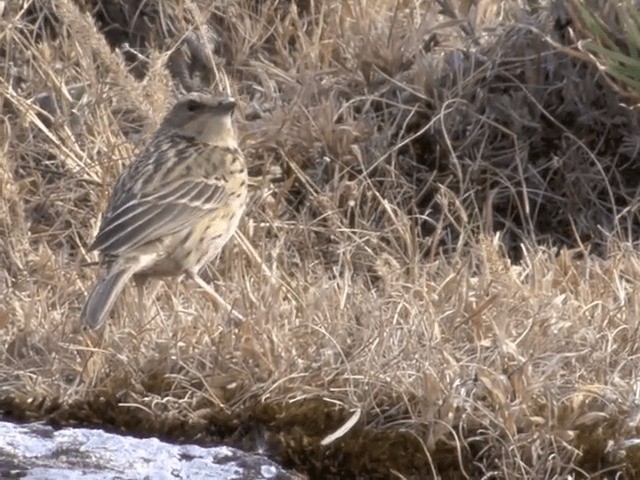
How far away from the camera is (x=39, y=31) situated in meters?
8.00

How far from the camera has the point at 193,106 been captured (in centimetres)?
662

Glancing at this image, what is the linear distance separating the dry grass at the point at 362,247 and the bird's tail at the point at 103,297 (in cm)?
7

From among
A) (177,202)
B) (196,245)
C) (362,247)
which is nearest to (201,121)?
(177,202)

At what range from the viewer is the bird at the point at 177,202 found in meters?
5.67

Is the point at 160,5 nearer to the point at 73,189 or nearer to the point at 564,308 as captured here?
the point at 73,189

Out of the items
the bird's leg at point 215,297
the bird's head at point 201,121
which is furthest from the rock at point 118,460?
the bird's head at point 201,121

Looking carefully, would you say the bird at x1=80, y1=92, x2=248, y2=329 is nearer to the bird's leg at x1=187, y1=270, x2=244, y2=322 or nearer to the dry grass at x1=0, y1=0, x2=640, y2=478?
the bird's leg at x1=187, y1=270, x2=244, y2=322

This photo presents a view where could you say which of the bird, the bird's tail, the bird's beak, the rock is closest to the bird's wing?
the bird

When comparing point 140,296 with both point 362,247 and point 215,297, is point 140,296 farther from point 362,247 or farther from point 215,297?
point 362,247

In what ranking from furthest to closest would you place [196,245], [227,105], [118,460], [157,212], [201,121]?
[201,121], [227,105], [157,212], [196,245], [118,460]

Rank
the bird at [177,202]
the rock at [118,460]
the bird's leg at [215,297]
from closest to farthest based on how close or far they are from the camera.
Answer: the rock at [118,460] < the bird's leg at [215,297] < the bird at [177,202]

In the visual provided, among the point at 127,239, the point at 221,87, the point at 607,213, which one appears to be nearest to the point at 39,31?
the point at 221,87

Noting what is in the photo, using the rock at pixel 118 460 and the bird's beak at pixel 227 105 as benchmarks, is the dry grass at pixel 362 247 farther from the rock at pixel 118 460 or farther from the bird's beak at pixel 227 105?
the bird's beak at pixel 227 105

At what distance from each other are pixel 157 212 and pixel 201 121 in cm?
72
